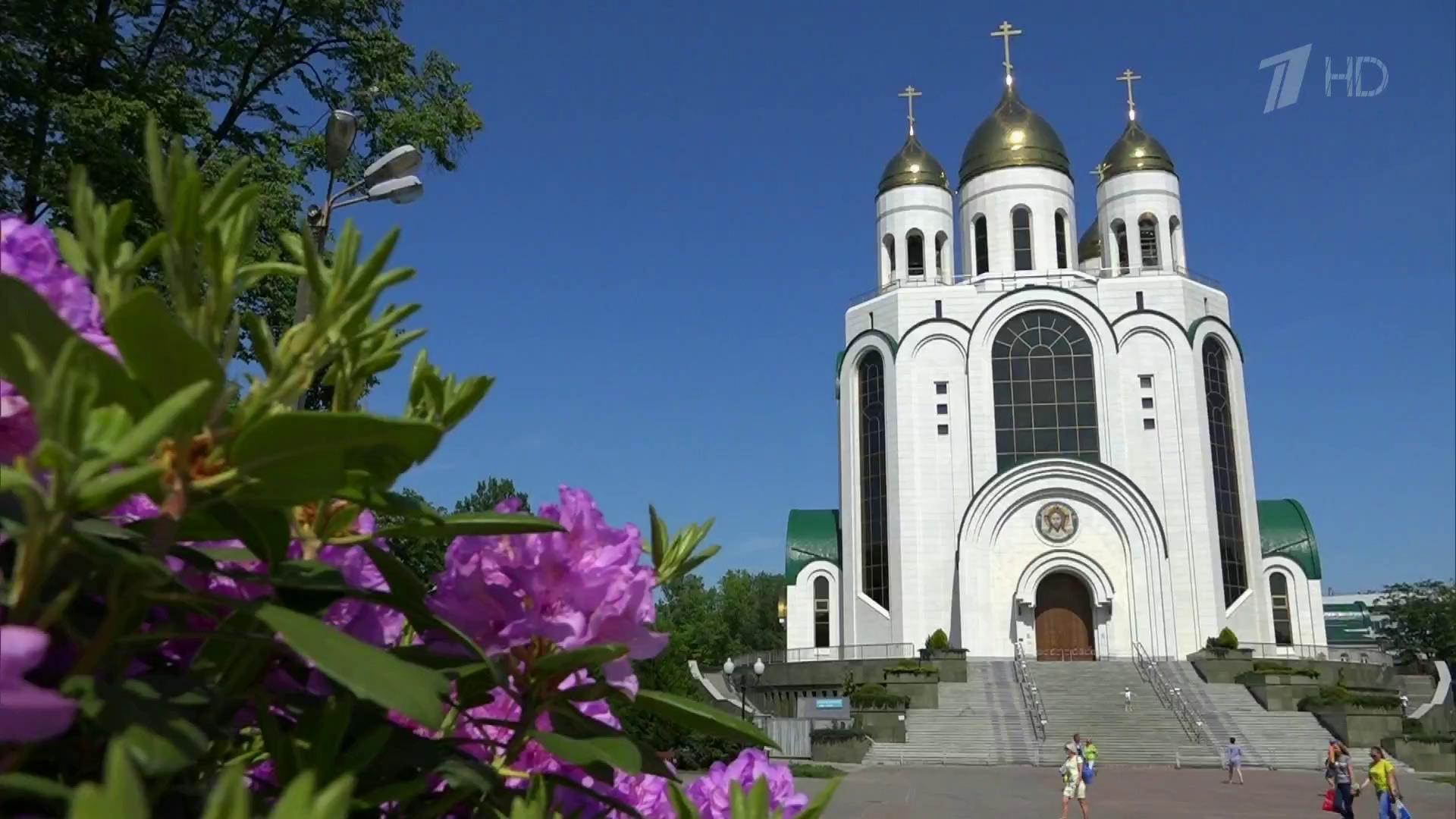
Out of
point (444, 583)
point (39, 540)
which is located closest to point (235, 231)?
point (39, 540)

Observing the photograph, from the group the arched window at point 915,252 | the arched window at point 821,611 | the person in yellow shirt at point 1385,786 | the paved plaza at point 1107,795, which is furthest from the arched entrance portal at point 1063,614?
the person in yellow shirt at point 1385,786

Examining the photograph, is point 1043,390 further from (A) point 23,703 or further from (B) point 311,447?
(A) point 23,703

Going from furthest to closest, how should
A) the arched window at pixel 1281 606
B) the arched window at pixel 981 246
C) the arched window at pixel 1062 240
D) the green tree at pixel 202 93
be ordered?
the arched window at pixel 981 246, the arched window at pixel 1062 240, the arched window at pixel 1281 606, the green tree at pixel 202 93

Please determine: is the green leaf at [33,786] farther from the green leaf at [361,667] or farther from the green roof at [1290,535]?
the green roof at [1290,535]

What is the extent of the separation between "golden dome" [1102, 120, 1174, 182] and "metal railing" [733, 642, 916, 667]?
16.4 metres

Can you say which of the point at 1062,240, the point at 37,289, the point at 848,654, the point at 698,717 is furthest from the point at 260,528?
the point at 1062,240

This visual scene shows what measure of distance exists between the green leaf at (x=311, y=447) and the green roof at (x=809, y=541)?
35331mm

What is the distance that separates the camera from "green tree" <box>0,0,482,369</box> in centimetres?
1079

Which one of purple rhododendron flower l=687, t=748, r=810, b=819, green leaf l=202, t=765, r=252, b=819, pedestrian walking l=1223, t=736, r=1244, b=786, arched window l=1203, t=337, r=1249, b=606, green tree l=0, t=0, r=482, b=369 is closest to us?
green leaf l=202, t=765, r=252, b=819

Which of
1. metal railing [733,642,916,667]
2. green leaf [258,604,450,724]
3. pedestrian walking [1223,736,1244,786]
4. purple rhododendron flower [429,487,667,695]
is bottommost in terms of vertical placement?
pedestrian walking [1223,736,1244,786]

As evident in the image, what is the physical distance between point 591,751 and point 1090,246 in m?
43.3

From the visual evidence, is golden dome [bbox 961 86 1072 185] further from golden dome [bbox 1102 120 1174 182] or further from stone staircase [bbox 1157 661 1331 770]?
stone staircase [bbox 1157 661 1331 770]

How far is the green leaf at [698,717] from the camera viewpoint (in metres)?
1.32

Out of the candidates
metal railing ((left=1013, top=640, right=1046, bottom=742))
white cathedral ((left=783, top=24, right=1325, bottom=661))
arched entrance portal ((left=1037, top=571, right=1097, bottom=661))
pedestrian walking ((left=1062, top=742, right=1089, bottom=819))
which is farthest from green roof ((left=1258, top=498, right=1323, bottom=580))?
pedestrian walking ((left=1062, top=742, right=1089, bottom=819))
